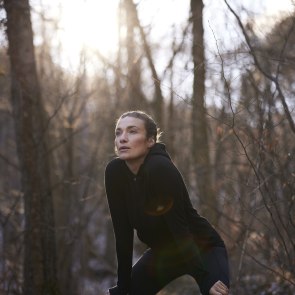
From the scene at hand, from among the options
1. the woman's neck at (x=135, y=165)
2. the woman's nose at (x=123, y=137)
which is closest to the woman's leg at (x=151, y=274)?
the woman's neck at (x=135, y=165)

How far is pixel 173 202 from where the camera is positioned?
365 cm

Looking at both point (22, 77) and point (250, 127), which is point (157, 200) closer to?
point (250, 127)

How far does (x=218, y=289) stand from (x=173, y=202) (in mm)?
679

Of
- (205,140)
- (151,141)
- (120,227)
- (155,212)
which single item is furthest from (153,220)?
(205,140)

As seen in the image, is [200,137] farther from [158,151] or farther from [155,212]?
[155,212]

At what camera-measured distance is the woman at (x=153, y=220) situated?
11.9 feet

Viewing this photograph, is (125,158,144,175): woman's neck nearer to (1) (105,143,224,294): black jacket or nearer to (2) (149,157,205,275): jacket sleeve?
(1) (105,143,224,294): black jacket

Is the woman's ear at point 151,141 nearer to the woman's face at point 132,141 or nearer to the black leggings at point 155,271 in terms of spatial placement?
the woman's face at point 132,141

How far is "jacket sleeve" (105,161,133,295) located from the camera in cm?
397

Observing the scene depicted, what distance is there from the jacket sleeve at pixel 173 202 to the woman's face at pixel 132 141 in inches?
10.5

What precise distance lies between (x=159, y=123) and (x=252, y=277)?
389cm

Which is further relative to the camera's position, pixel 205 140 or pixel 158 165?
pixel 205 140

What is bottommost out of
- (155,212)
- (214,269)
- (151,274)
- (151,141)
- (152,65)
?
(151,274)

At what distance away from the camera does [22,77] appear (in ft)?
22.5
